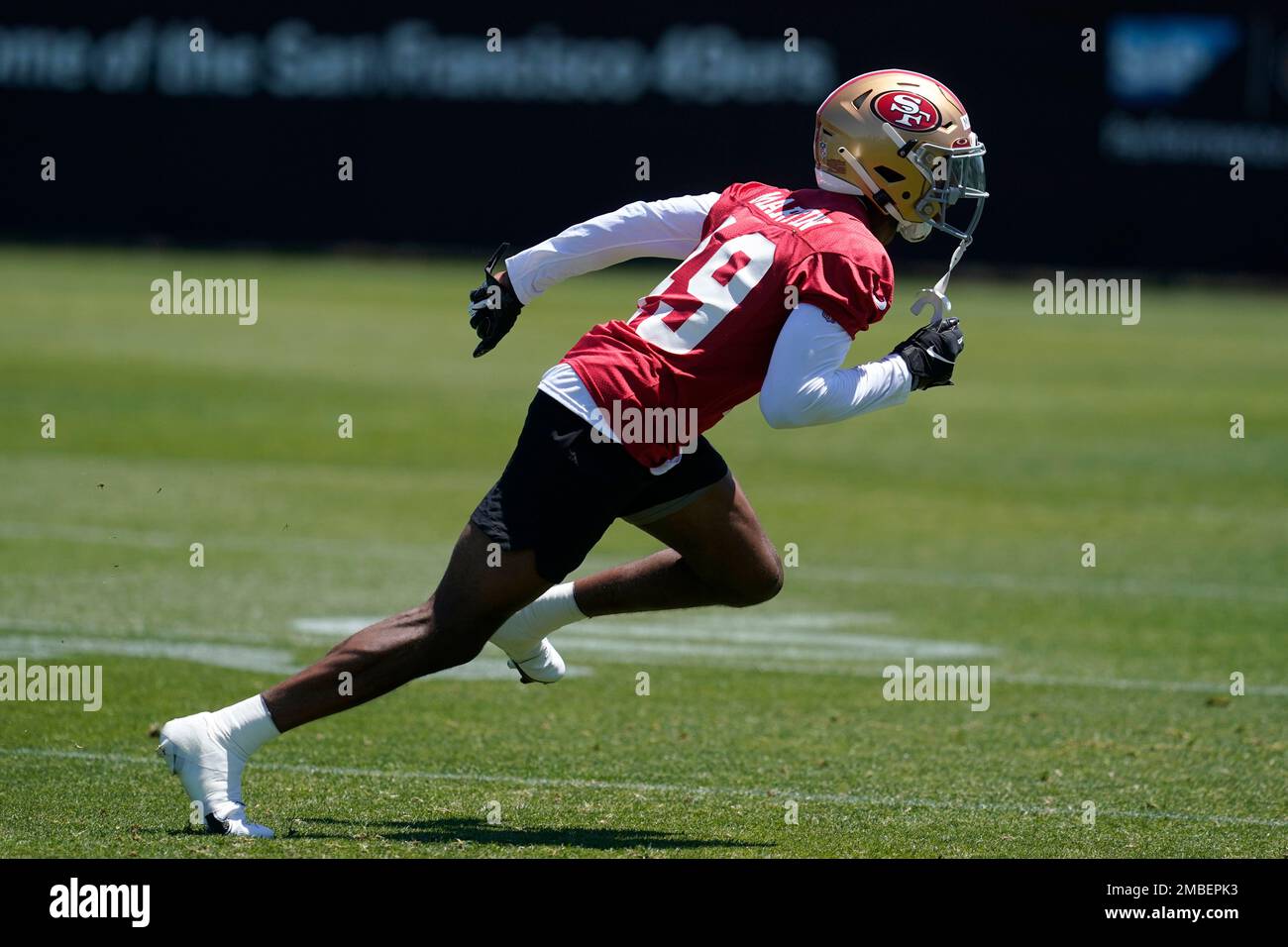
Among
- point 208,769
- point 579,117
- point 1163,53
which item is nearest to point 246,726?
point 208,769

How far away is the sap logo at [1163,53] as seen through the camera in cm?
2886

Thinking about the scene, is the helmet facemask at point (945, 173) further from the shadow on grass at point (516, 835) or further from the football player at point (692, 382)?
the shadow on grass at point (516, 835)

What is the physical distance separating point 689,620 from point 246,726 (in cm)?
468

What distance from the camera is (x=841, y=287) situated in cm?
565

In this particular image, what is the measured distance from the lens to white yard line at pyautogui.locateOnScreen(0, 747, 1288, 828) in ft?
20.8

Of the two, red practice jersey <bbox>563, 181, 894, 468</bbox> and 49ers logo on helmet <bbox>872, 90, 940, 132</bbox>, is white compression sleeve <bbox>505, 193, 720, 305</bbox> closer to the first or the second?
red practice jersey <bbox>563, 181, 894, 468</bbox>

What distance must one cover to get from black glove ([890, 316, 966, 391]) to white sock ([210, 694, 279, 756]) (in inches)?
82.5

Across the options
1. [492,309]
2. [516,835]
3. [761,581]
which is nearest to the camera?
[516,835]

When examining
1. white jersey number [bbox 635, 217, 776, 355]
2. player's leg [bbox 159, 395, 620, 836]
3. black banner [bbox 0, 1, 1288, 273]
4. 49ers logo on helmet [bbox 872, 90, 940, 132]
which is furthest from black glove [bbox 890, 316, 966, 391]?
black banner [bbox 0, 1, 1288, 273]

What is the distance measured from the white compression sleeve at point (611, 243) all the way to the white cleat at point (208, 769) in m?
1.68

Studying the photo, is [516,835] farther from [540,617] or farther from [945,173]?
[945,173]

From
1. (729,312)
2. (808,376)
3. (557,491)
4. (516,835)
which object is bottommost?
(516,835)

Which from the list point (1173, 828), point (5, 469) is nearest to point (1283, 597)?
point (1173, 828)

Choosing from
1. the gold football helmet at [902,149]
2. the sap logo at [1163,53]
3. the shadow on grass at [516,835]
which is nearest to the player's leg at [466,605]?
the shadow on grass at [516,835]
